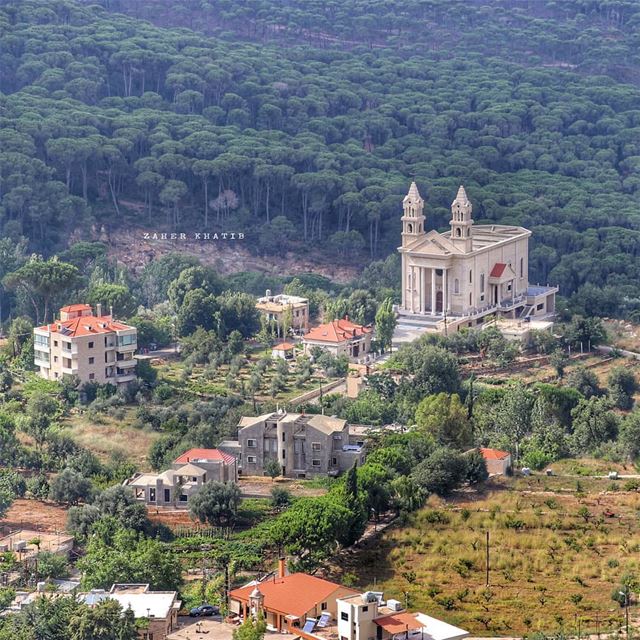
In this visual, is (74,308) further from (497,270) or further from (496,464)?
(497,270)

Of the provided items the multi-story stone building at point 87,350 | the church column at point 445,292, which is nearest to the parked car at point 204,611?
the multi-story stone building at point 87,350

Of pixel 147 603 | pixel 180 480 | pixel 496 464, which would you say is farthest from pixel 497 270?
pixel 147 603

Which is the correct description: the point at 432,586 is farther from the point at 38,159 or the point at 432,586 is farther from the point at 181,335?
the point at 38,159

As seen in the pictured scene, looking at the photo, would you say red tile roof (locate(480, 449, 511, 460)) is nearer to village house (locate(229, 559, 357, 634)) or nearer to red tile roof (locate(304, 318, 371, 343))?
village house (locate(229, 559, 357, 634))

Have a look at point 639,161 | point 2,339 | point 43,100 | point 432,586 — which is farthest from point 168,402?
point 639,161

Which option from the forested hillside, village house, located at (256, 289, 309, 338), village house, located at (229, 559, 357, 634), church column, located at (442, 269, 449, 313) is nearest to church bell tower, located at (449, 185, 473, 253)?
church column, located at (442, 269, 449, 313)
